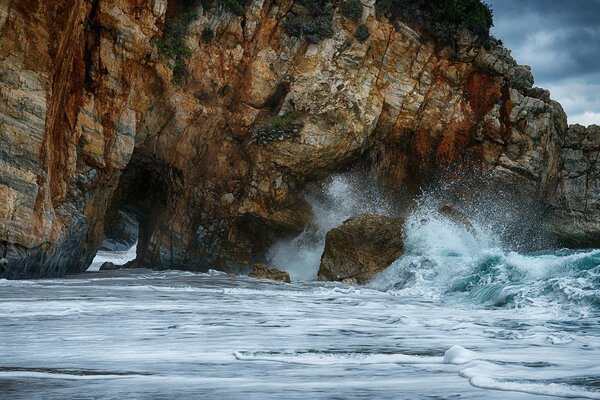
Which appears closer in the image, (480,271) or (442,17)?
(480,271)

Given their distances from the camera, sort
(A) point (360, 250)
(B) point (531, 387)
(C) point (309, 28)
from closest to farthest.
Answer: (B) point (531, 387), (A) point (360, 250), (C) point (309, 28)

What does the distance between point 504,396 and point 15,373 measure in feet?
10.2

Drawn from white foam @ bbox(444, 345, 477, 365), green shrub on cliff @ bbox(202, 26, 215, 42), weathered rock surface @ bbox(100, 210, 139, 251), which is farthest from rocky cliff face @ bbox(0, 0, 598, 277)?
weathered rock surface @ bbox(100, 210, 139, 251)

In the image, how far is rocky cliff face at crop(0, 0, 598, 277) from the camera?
52.1 ft

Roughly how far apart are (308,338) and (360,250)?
11.0m

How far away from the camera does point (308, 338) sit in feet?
21.3

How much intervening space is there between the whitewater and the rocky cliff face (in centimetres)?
438

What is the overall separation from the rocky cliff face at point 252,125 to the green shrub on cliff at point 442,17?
388 millimetres

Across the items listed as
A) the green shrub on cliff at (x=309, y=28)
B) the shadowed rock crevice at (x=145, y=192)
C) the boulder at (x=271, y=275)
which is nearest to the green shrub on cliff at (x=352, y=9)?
the green shrub on cliff at (x=309, y=28)

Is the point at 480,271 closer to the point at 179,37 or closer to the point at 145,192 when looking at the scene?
the point at 179,37

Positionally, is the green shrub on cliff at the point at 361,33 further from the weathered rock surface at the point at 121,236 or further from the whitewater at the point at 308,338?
the weathered rock surface at the point at 121,236

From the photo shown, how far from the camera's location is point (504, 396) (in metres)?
3.90

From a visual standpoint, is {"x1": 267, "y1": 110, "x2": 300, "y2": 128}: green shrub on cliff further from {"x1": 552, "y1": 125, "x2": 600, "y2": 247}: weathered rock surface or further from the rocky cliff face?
{"x1": 552, "y1": 125, "x2": 600, "y2": 247}: weathered rock surface

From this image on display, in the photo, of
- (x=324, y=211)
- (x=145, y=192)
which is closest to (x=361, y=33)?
(x=324, y=211)
